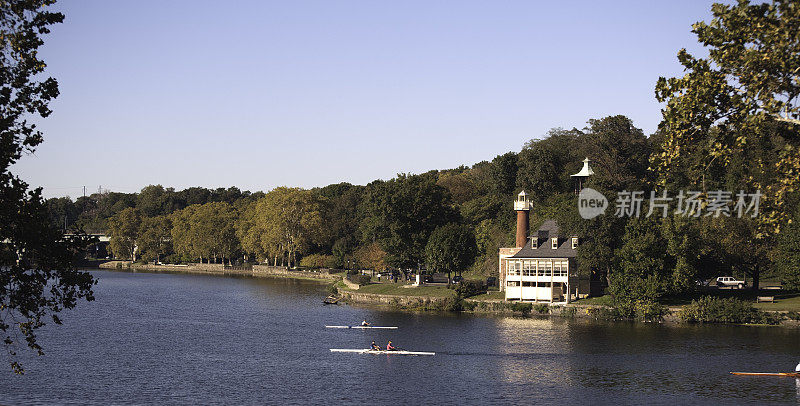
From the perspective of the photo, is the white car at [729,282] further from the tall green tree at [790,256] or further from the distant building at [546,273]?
the distant building at [546,273]

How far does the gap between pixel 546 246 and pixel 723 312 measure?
2415 cm

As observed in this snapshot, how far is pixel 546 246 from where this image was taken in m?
100

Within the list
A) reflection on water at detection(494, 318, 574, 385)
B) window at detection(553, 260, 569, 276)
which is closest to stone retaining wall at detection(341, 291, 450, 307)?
window at detection(553, 260, 569, 276)

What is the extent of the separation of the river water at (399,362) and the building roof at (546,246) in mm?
11575

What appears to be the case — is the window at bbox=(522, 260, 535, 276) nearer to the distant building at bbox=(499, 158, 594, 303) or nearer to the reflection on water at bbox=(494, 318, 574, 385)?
the distant building at bbox=(499, 158, 594, 303)

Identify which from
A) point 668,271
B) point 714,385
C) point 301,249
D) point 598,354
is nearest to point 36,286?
point 714,385

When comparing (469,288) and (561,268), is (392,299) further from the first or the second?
(561,268)

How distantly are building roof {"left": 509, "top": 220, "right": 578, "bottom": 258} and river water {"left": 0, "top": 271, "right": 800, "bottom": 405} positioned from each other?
456 inches

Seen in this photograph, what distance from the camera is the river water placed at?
51156 mm

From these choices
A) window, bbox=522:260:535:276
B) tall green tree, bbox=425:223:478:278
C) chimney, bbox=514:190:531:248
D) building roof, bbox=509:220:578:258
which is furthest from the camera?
tall green tree, bbox=425:223:478:278

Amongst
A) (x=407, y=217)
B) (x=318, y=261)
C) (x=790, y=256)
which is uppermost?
(x=407, y=217)

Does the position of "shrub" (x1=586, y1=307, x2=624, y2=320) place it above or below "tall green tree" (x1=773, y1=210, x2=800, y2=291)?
below

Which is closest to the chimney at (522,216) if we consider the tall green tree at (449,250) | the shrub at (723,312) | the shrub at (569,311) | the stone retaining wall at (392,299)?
the tall green tree at (449,250)

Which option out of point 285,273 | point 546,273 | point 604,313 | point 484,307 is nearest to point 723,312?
point 604,313
